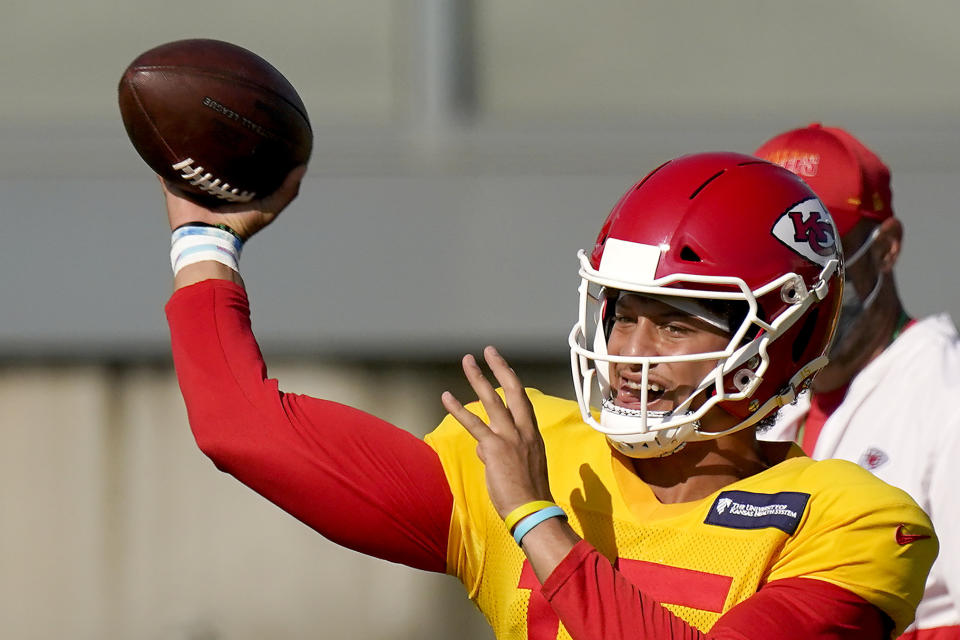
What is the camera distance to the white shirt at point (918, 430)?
10.1 ft

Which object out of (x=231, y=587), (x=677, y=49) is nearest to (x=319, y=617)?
(x=231, y=587)

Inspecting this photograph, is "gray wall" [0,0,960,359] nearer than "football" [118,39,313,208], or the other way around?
"football" [118,39,313,208]

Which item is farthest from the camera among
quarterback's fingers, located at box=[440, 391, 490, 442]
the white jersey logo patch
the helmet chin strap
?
the white jersey logo patch

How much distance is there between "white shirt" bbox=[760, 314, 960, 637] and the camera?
10.1ft

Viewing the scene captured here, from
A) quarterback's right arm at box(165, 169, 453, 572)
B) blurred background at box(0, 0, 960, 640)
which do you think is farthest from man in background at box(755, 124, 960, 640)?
blurred background at box(0, 0, 960, 640)

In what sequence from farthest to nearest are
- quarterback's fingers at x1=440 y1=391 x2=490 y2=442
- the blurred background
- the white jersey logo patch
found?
the blurred background
the white jersey logo patch
quarterback's fingers at x1=440 y1=391 x2=490 y2=442

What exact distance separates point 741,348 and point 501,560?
51cm

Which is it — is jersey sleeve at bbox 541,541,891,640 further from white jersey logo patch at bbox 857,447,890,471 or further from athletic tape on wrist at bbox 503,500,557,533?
white jersey logo patch at bbox 857,447,890,471

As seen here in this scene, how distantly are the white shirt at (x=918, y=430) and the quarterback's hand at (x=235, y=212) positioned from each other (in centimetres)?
133

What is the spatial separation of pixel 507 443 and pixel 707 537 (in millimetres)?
368

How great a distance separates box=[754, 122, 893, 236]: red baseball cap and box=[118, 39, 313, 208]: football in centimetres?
149

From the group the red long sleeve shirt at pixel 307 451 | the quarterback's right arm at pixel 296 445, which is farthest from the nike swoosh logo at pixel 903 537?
the quarterback's right arm at pixel 296 445

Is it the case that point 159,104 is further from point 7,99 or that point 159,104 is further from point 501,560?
point 7,99

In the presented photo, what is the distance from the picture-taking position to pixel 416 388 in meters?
5.21
